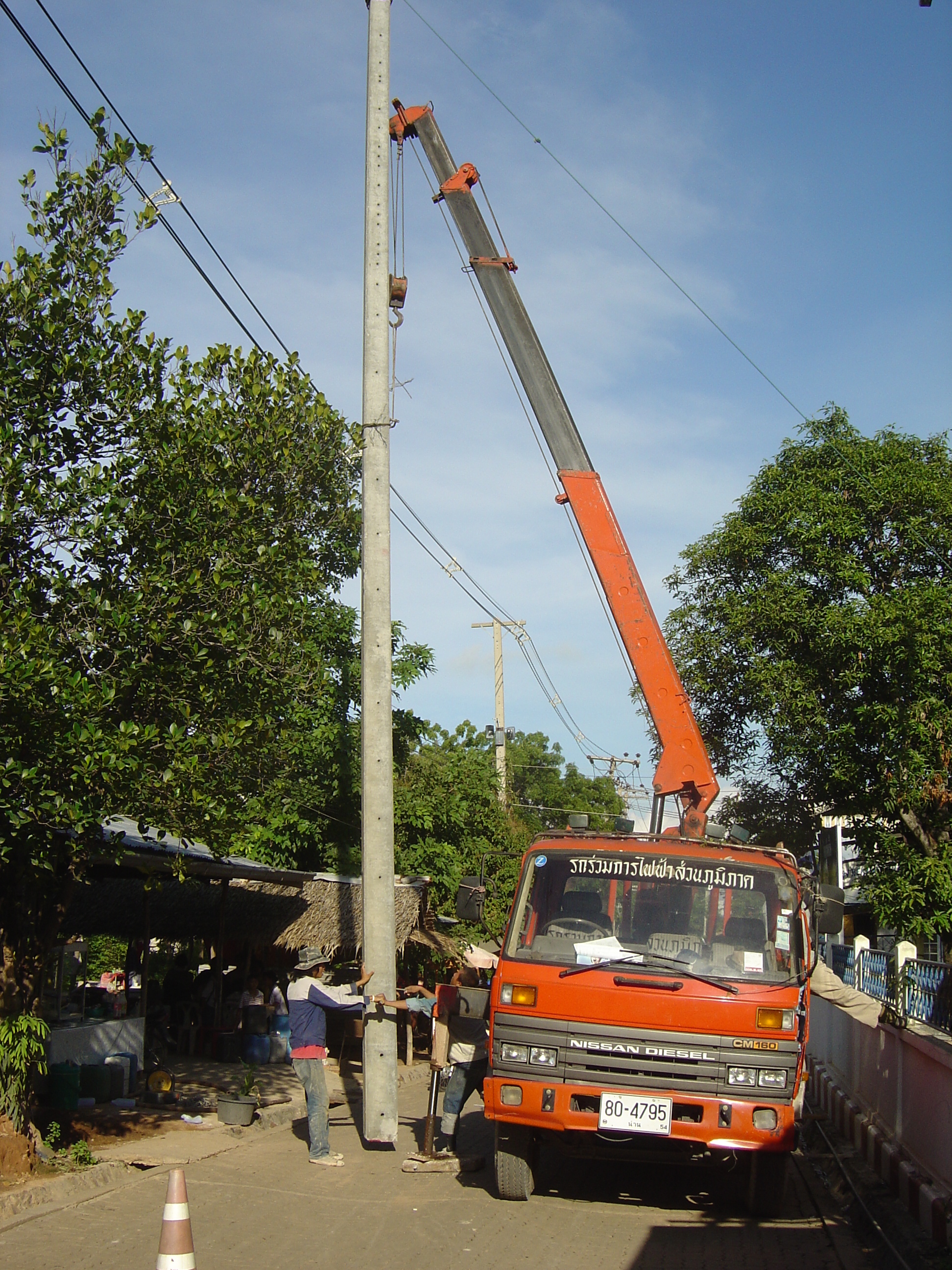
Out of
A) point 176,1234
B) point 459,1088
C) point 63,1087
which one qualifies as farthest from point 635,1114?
point 63,1087

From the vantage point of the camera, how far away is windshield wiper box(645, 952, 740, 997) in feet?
24.1

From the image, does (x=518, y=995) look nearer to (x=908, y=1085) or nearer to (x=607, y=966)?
(x=607, y=966)

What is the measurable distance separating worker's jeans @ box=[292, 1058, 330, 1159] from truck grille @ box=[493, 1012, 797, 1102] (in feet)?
7.69

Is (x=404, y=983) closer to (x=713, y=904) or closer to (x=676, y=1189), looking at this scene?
(x=676, y=1189)

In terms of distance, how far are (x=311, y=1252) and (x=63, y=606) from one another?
426 centimetres

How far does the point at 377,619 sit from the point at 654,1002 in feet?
14.3

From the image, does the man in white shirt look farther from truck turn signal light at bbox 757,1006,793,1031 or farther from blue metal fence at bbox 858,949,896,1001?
blue metal fence at bbox 858,949,896,1001

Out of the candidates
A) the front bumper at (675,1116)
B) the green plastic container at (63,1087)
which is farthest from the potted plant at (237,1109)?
the front bumper at (675,1116)

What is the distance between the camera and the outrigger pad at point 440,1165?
8930 millimetres

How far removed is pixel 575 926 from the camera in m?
7.90

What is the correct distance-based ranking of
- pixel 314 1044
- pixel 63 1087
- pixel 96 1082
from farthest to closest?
1. pixel 96 1082
2. pixel 63 1087
3. pixel 314 1044

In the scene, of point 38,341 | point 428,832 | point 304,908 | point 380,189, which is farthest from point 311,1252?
point 428,832

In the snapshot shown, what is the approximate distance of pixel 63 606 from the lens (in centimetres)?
737

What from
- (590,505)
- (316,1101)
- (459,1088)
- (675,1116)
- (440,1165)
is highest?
(590,505)
